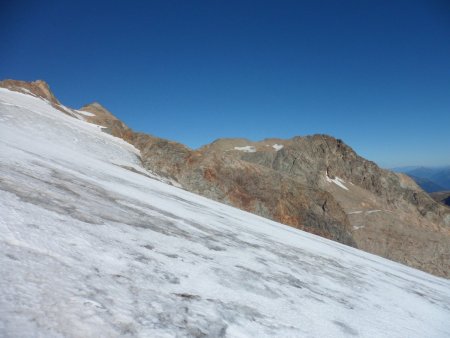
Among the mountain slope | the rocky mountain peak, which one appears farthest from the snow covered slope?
the rocky mountain peak

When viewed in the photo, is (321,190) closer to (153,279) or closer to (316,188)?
(316,188)

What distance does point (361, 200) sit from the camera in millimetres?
62969

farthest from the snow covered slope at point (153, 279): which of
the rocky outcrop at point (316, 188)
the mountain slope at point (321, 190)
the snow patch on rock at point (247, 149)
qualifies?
the snow patch on rock at point (247, 149)

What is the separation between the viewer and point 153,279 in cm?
342

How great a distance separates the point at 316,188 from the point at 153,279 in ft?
114

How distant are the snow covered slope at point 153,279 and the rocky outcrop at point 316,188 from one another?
21.1 meters

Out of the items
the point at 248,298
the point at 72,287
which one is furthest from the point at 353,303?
the point at 72,287

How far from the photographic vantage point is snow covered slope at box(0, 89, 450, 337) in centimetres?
253

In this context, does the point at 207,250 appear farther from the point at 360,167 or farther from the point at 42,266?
the point at 360,167

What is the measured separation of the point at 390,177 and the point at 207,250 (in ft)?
263

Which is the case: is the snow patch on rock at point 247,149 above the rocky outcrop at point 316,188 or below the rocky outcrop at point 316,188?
above

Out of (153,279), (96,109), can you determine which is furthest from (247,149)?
(153,279)

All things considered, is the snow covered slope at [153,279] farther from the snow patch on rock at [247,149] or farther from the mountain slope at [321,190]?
the snow patch on rock at [247,149]

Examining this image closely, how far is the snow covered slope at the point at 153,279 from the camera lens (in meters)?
2.53
